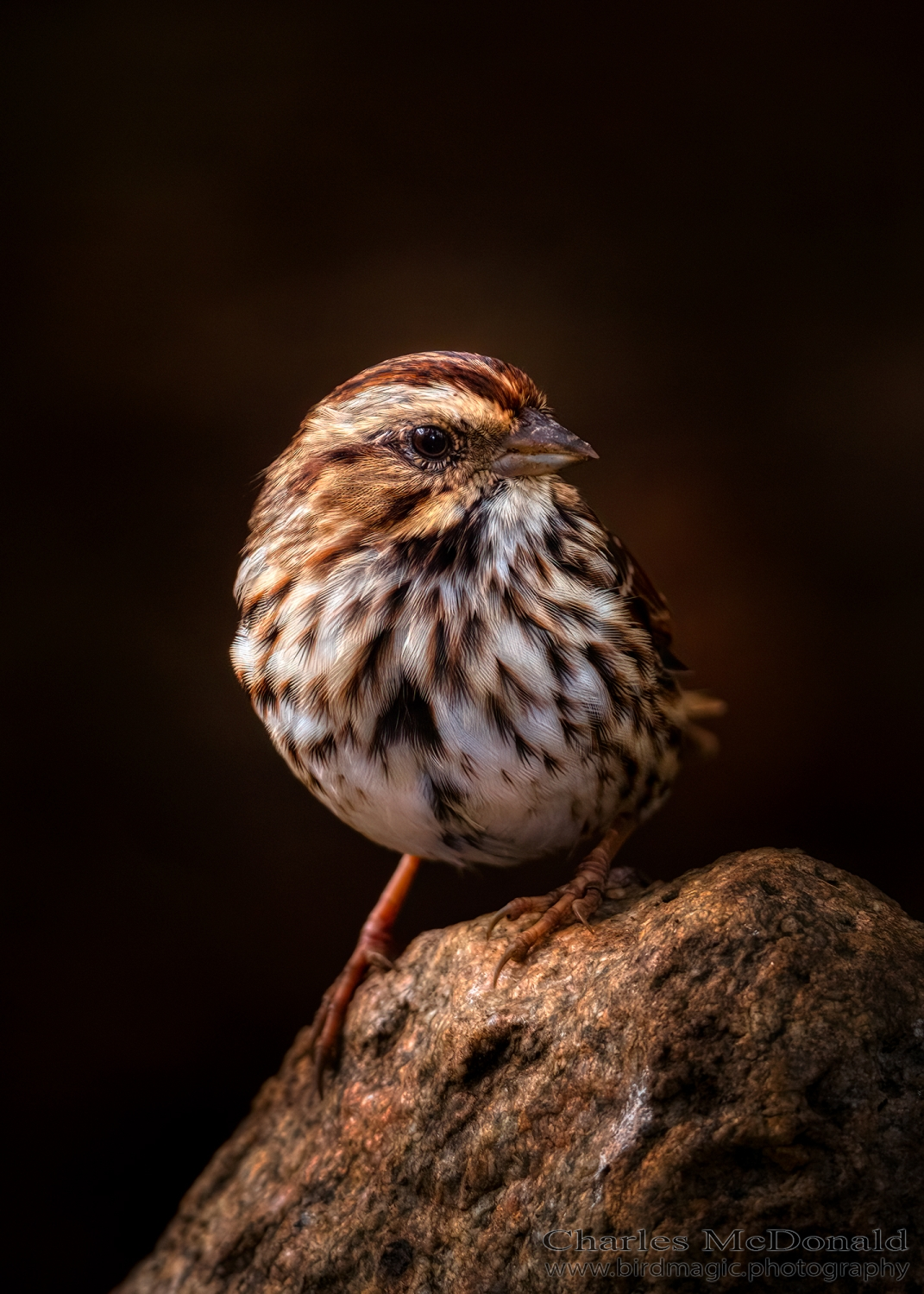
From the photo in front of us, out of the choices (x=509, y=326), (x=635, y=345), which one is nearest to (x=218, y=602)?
(x=509, y=326)

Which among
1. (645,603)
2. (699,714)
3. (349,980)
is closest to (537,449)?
(645,603)

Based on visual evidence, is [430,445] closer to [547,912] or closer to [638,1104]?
[547,912]

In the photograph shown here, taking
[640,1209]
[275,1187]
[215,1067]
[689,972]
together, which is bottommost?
[215,1067]

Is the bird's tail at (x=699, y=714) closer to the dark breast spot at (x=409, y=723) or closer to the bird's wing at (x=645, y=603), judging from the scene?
the bird's wing at (x=645, y=603)

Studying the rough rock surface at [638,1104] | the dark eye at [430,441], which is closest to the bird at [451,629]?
the dark eye at [430,441]

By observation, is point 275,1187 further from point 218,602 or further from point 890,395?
point 890,395

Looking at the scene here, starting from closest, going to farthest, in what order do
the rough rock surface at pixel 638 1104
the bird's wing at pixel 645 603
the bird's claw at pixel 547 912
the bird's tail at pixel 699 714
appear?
the rough rock surface at pixel 638 1104, the bird's claw at pixel 547 912, the bird's wing at pixel 645 603, the bird's tail at pixel 699 714

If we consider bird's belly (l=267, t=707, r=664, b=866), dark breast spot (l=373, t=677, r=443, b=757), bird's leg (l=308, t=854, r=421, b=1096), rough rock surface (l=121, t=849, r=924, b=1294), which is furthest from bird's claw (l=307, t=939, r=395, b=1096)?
dark breast spot (l=373, t=677, r=443, b=757)
